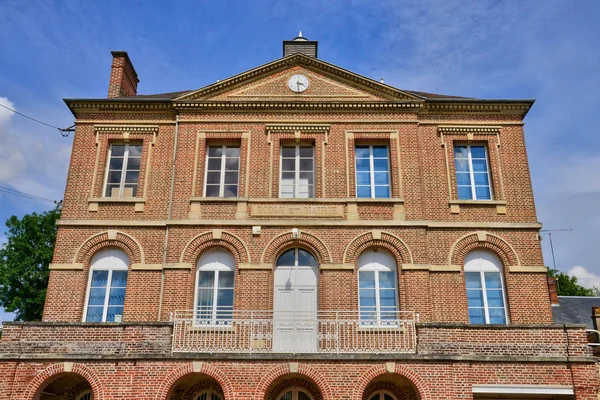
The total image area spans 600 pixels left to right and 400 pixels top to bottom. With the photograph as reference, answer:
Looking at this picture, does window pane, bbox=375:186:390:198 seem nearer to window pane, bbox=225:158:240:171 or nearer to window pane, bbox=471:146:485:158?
window pane, bbox=471:146:485:158

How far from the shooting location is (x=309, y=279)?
16.4 m

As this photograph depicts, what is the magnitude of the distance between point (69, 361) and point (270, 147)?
834cm

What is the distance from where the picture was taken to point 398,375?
44.7ft

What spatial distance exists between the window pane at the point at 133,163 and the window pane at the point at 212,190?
2425mm

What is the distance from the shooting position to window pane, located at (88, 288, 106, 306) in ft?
53.6

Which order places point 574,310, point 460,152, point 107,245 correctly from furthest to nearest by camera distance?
1. point 574,310
2. point 460,152
3. point 107,245

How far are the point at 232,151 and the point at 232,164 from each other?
0.49 m

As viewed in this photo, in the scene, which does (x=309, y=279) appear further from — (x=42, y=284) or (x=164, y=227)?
(x=42, y=284)

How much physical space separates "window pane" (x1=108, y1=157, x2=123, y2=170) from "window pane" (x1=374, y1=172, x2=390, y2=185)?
815 centimetres

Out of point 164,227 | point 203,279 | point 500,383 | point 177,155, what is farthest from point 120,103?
point 500,383

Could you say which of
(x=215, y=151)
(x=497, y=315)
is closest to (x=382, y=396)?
(x=497, y=315)

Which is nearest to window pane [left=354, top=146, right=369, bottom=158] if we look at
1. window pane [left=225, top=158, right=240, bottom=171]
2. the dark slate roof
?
window pane [left=225, top=158, right=240, bottom=171]

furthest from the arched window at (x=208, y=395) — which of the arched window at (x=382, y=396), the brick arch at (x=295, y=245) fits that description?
the arched window at (x=382, y=396)

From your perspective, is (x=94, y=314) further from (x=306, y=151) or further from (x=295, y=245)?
(x=306, y=151)
